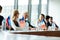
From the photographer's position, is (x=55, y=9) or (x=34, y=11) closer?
(x=34, y=11)

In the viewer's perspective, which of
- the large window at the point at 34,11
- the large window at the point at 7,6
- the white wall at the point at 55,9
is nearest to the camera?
the large window at the point at 7,6

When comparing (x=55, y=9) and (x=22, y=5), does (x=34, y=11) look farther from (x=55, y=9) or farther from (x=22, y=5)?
(x=55, y=9)

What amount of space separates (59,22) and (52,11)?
72 centimetres

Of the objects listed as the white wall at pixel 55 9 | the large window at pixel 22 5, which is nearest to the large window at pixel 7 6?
the large window at pixel 22 5

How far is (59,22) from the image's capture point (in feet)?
32.8

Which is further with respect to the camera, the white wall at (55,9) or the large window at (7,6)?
the white wall at (55,9)

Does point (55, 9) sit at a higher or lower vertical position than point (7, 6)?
lower

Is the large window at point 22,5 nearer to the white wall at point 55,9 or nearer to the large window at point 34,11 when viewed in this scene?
the large window at point 34,11

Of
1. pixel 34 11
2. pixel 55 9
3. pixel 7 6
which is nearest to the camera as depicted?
pixel 7 6

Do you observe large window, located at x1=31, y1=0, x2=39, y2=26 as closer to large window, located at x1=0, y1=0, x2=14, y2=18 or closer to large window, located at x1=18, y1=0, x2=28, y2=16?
large window, located at x1=18, y1=0, x2=28, y2=16

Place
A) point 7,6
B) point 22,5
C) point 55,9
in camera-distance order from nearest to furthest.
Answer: point 7,6 → point 22,5 → point 55,9

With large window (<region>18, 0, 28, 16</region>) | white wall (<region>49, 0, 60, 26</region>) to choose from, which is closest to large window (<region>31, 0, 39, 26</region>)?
large window (<region>18, 0, 28, 16</region>)

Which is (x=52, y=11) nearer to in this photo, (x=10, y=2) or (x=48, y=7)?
(x=48, y=7)

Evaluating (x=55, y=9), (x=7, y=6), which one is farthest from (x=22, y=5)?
(x=55, y=9)
